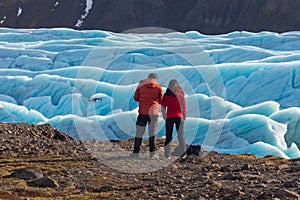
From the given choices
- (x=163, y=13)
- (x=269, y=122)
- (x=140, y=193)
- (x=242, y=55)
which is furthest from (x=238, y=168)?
(x=163, y=13)

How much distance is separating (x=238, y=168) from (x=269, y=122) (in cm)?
1222

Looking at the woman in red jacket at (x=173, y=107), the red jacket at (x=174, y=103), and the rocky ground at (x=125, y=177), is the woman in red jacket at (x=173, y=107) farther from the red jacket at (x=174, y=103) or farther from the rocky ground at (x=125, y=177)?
the rocky ground at (x=125, y=177)

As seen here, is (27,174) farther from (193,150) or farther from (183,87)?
(183,87)

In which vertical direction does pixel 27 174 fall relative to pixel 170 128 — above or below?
below

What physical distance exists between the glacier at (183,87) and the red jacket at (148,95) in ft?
28.9

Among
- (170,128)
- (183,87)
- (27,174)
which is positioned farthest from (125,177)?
(183,87)

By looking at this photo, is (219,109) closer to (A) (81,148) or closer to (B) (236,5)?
(A) (81,148)

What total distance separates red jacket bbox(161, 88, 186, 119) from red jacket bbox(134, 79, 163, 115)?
15cm

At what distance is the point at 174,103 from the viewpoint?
1124 cm

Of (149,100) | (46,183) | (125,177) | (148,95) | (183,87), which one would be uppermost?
(148,95)

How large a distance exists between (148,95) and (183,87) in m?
24.0

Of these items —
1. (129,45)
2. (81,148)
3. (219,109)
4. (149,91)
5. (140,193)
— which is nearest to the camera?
(140,193)

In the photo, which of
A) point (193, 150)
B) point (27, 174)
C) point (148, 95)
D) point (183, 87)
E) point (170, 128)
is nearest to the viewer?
point (27, 174)

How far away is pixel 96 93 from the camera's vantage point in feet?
112
